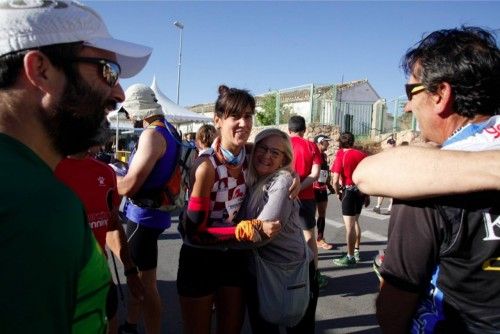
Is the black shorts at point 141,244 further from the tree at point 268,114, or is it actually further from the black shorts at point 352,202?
the tree at point 268,114

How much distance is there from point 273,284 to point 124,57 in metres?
1.48

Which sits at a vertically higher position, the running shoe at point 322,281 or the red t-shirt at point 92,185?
the red t-shirt at point 92,185

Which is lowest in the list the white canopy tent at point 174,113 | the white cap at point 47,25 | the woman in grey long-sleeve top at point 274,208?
the woman in grey long-sleeve top at point 274,208

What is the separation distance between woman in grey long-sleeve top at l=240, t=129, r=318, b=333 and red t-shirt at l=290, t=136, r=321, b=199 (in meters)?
2.67

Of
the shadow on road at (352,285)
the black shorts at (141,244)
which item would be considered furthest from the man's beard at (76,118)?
the shadow on road at (352,285)

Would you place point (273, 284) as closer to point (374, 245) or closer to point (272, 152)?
point (272, 152)

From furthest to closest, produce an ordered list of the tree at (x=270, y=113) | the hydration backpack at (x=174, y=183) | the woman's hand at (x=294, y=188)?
the tree at (x=270, y=113)
the hydration backpack at (x=174, y=183)
the woman's hand at (x=294, y=188)

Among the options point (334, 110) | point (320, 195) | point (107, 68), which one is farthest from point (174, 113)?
point (107, 68)

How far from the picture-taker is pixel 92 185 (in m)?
2.13

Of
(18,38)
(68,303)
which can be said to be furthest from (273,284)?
(18,38)

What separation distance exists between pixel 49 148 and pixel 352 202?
5.05 m

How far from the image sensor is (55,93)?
1003 mm

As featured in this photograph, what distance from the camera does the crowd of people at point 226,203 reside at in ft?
2.38

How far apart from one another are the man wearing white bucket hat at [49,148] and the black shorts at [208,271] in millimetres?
1253
